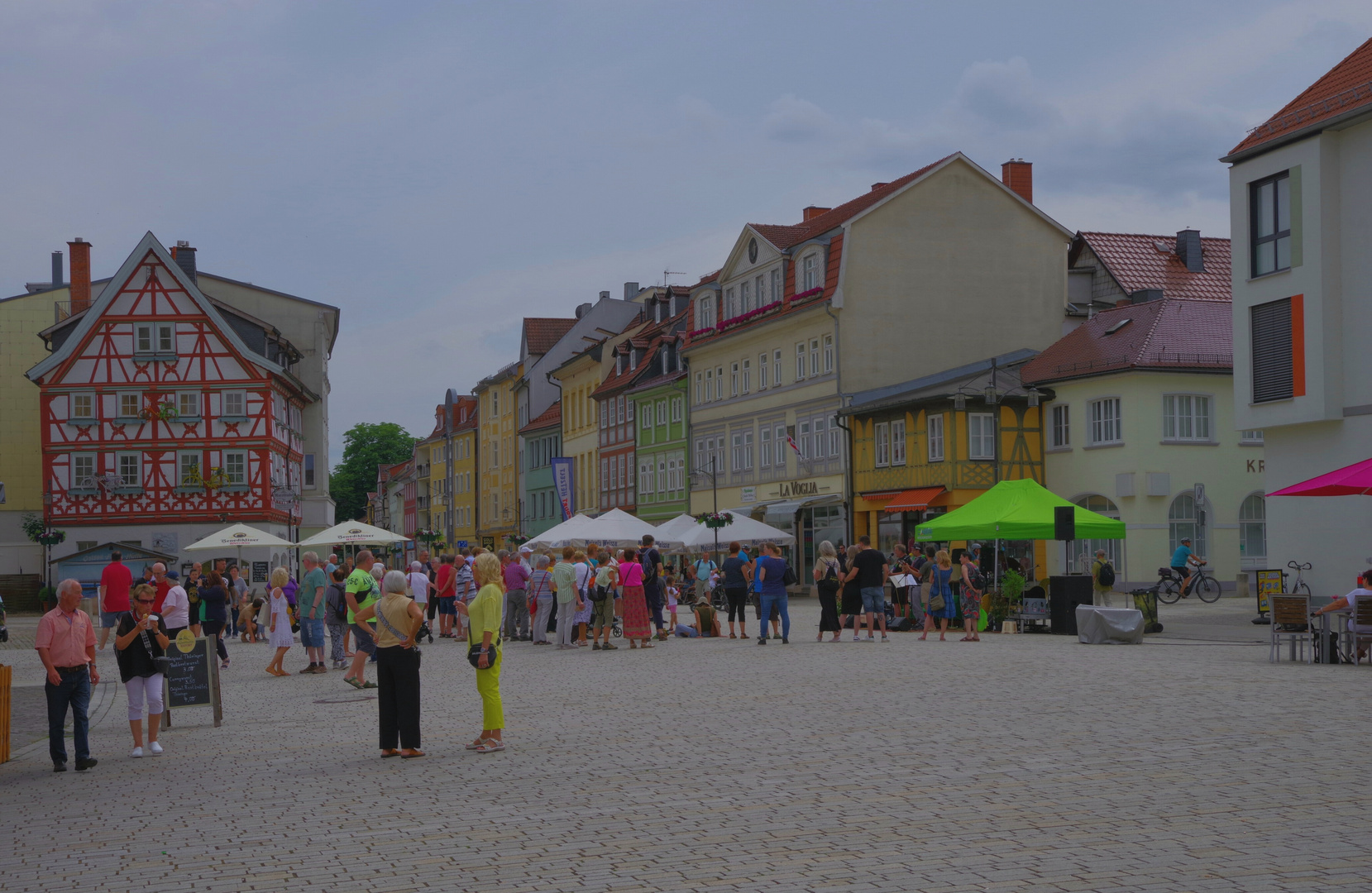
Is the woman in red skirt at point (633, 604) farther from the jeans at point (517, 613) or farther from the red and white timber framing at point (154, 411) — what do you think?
the red and white timber framing at point (154, 411)

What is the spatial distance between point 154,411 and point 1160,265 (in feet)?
122

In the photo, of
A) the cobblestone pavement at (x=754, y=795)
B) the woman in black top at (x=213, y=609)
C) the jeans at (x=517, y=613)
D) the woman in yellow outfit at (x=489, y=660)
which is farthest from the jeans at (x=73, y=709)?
the jeans at (x=517, y=613)

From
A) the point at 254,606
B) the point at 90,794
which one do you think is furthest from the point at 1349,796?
the point at 254,606

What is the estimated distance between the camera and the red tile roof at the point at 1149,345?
4175cm

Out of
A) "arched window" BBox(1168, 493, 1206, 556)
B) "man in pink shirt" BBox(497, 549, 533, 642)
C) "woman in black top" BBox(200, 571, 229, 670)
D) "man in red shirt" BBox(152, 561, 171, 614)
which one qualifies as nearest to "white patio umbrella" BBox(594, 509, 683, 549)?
"man in pink shirt" BBox(497, 549, 533, 642)

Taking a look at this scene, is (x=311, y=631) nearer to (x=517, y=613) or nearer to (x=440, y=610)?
(x=517, y=613)

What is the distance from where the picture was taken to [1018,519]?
26.9 meters

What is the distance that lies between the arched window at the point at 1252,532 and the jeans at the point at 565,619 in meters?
23.2

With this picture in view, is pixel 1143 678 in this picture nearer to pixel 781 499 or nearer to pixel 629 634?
pixel 629 634

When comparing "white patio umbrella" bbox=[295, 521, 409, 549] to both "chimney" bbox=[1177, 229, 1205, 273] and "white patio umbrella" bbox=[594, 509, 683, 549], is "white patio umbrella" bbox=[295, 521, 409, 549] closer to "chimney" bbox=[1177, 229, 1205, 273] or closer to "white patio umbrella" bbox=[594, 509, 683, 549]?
"white patio umbrella" bbox=[594, 509, 683, 549]

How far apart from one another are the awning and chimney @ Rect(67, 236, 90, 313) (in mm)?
37009

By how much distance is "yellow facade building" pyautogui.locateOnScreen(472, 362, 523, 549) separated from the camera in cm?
9044

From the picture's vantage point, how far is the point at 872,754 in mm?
10852

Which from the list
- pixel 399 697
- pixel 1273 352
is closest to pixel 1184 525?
pixel 1273 352
